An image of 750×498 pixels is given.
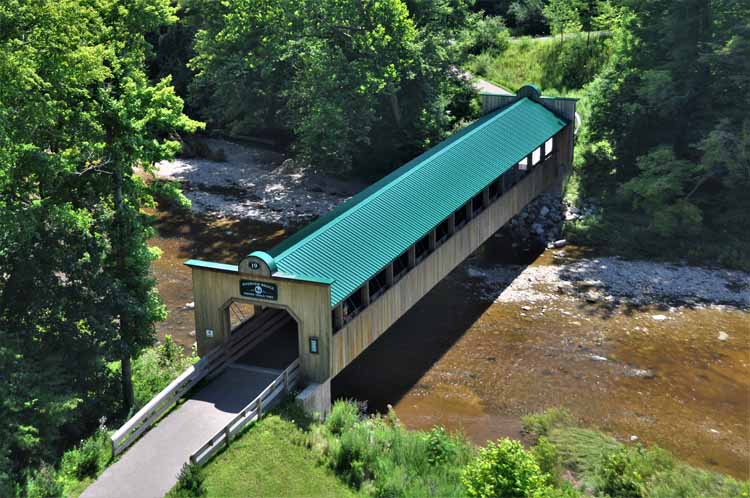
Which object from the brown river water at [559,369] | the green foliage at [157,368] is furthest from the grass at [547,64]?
the green foliage at [157,368]

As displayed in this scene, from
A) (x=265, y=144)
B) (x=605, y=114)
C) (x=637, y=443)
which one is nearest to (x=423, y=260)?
(x=637, y=443)

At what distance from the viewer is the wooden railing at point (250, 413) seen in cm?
1847

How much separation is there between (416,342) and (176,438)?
12.0 meters

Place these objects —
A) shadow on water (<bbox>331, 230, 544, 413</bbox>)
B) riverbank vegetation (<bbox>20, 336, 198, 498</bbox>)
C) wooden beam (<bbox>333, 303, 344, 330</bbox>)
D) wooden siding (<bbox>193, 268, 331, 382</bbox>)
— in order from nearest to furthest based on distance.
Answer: riverbank vegetation (<bbox>20, 336, 198, 498</bbox>) → wooden siding (<bbox>193, 268, 331, 382</bbox>) → wooden beam (<bbox>333, 303, 344, 330</bbox>) → shadow on water (<bbox>331, 230, 544, 413</bbox>)

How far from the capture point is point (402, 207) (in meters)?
26.4

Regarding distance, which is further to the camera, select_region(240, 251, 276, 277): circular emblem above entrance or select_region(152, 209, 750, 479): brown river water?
select_region(152, 209, 750, 479): brown river water

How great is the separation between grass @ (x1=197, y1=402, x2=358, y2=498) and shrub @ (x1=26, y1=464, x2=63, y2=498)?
3286 mm

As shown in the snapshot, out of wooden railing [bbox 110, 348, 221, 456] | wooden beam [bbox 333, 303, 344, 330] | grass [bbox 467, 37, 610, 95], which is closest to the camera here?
wooden railing [bbox 110, 348, 221, 456]

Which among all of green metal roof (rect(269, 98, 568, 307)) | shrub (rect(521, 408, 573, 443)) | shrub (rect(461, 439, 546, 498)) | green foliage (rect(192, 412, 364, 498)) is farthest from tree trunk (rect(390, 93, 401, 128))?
shrub (rect(461, 439, 546, 498))

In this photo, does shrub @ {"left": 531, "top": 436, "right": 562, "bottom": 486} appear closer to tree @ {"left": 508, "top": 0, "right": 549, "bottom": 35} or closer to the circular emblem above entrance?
the circular emblem above entrance

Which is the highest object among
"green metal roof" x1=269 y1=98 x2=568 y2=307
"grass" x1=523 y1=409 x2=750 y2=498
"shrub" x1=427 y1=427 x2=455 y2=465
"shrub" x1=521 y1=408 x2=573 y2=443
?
"green metal roof" x1=269 y1=98 x2=568 y2=307

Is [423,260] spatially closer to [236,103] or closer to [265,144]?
[236,103]

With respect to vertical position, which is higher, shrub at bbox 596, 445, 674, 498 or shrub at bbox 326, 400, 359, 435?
shrub at bbox 326, 400, 359, 435

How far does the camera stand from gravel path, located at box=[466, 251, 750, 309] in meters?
32.6
